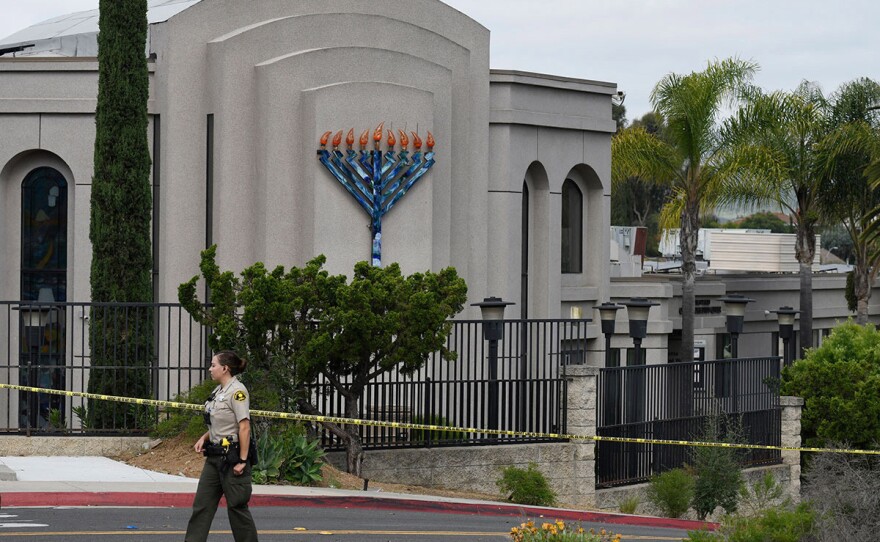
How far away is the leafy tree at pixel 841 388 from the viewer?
2772 centimetres

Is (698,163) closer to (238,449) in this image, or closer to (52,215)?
(52,215)

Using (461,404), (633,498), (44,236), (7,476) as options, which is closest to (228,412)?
(7,476)

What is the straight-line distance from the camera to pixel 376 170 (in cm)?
2562

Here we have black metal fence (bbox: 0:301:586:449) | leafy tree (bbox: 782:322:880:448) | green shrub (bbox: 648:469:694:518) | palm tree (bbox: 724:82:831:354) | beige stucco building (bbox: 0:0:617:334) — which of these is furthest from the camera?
palm tree (bbox: 724:82:831:354)

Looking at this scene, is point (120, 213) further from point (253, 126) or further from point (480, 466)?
point (480, 466)

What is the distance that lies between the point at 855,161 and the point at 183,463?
23.3 metres

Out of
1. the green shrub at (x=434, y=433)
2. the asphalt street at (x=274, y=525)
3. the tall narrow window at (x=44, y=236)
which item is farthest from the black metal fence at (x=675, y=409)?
the tall narrow window at (x=44, y=236)

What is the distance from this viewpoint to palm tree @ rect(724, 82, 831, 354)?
3419cm

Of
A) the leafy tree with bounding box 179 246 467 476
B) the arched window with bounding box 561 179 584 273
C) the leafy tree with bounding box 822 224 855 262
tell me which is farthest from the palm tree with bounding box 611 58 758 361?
the leafy tree with bounding box 822 224 855 262

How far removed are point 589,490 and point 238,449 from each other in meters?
11.8

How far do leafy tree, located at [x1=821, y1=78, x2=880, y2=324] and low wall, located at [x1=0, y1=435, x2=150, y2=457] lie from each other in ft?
72.1

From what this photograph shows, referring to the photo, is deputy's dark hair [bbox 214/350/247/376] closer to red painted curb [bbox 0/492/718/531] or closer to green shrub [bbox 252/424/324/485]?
red painted curb [bbox 0/492/718/531]

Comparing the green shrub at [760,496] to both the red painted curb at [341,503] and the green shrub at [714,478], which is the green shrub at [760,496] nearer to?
the green shrub at [714,478]

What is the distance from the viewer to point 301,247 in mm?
25578
